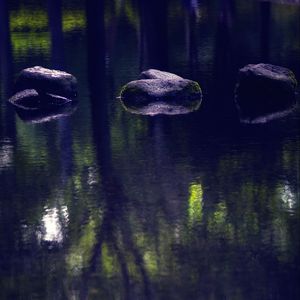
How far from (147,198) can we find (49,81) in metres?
11.5

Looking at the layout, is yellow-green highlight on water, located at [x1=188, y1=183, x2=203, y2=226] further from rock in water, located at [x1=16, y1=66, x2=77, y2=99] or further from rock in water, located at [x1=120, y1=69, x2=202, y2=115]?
rock in water, located at [x1=16, y1=66, x2=77, y2=99]

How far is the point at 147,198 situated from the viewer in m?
18.6

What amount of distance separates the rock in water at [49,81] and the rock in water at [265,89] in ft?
14.8

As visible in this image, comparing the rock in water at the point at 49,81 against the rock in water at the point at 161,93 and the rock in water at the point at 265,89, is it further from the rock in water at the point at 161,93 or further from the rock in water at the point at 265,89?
the rock in water at the point at 265,89

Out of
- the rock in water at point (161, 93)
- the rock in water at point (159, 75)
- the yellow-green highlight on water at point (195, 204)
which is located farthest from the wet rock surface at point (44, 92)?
the yellow-green highlight on water at point (195, 204)

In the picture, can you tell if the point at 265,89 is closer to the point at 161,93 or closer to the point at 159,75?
the point at 161,93

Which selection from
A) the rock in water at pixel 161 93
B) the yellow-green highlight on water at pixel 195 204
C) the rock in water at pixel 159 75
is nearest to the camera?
the yellow-green highlight on water at pixel 195 204

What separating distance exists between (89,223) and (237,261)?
3.01m

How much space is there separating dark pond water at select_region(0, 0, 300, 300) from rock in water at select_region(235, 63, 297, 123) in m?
0.53

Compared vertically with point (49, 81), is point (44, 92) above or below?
below

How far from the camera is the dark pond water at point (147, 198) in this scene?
1445cm

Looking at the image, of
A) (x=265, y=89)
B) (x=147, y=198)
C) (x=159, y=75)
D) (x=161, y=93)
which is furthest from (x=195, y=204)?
(x=159, y=75)

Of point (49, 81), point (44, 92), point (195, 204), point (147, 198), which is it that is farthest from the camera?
point (44, 92)

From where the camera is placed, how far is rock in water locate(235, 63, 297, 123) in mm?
28391
